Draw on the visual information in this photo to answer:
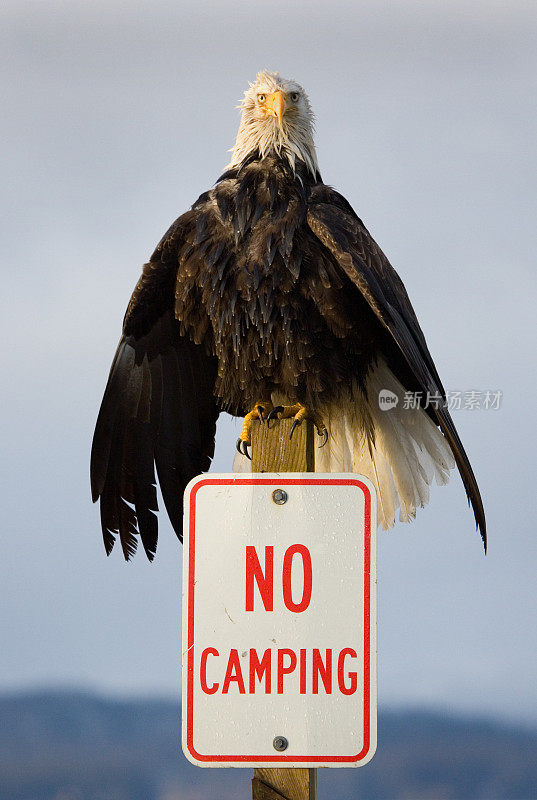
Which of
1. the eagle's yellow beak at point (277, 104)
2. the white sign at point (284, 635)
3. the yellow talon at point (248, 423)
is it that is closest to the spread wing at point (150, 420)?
the yellow talon at point (248, 423)

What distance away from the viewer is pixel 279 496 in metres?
2.34

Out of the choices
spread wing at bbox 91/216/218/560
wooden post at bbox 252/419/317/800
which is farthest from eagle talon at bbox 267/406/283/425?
wooden post at bbox 252/419/317/800

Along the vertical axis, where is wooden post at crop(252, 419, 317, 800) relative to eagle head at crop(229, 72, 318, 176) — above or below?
below

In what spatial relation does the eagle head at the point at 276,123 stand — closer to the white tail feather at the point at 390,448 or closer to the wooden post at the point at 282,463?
the white tail feather at the point at 390,448

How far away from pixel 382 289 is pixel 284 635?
1.61 metres

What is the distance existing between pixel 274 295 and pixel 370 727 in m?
1.75

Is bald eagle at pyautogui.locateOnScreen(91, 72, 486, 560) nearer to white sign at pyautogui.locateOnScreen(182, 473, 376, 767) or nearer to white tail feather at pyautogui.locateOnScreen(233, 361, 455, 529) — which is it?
white tail feather at pyautogui.locateOnScreen(233, 361, 455, 529)

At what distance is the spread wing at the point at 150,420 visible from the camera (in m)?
3.99

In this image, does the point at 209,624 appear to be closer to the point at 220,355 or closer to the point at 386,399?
the point at 220,355

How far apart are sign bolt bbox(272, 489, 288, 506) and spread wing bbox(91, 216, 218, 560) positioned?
1734 mm

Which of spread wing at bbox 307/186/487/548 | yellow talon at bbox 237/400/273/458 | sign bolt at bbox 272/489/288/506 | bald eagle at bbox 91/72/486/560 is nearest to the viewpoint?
sign bolt at bbox 272/489/288/506

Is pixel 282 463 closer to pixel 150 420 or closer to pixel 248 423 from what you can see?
pixel 248 423

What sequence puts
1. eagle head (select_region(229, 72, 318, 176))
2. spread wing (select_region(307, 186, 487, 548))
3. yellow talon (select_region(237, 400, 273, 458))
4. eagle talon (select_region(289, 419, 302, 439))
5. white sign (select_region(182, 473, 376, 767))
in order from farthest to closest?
eagle head (select_region(229, 72, 318, 176)) → yellow talon (select_region(237, 400, 273, 458)) → spread wing (select_region(307, 186, 487, 548)) → eagle talon (select_region(289, 419, 302, 439)) → white sign (select_region(182, 473, 376, 767))

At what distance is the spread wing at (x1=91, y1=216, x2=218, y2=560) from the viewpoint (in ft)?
13.1
